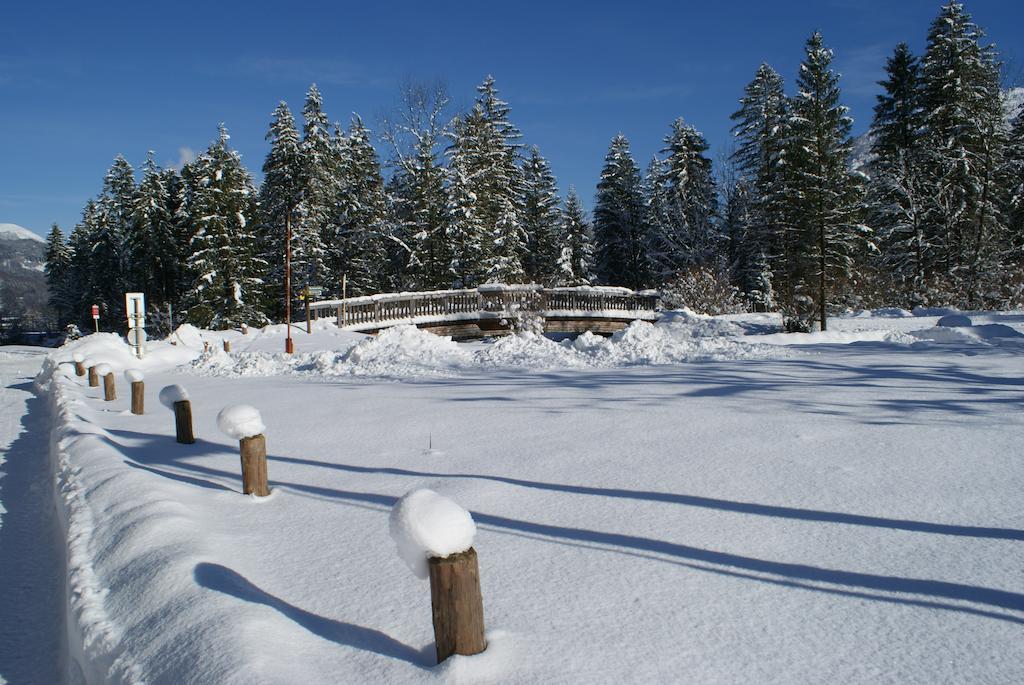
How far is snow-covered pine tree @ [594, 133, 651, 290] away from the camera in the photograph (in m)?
43.5

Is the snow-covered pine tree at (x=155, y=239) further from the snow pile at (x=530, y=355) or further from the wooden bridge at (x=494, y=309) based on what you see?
the snow pile at (x=530, y=355)

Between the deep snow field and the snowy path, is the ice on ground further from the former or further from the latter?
the snowy path

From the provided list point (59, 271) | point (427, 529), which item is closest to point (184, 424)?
point (427, 529)

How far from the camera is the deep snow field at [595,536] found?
299 centimetres

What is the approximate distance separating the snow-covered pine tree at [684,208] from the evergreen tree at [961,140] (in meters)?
11.9

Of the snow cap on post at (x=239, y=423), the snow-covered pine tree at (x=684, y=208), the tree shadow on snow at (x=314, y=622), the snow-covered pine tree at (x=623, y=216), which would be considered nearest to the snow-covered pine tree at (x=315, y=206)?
the snow-covered pine tree at (x=623, y=216)

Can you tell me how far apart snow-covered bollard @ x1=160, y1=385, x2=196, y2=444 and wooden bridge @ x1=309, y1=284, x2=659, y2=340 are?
1691 cm

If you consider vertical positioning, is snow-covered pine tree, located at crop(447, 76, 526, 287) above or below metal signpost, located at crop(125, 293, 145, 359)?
above

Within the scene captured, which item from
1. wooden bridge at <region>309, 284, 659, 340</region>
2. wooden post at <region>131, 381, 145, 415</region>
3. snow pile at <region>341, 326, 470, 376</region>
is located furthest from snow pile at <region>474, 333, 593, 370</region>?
wooden bridge at <region>309, 284, 659, 340</region>

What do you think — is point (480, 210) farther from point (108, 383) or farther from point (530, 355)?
point (108, 383)

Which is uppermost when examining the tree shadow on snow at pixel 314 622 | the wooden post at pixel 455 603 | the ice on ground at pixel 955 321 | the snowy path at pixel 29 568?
the ice on ground at pixel 955 321

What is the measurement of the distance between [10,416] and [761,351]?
15650 millimetres

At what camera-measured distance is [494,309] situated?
83.6 feet

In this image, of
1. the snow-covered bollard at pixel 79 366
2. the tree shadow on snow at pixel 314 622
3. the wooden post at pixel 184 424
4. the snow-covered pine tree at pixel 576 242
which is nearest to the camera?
the tree shadow on snow at pixel 314 622
